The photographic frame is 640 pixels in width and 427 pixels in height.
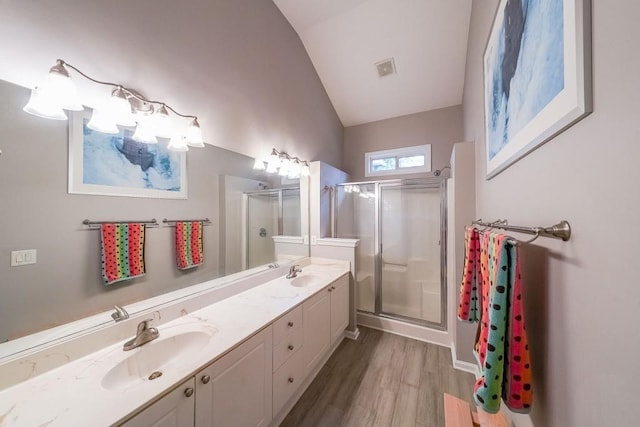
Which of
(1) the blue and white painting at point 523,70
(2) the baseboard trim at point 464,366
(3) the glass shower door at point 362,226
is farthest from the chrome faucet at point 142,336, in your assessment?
(2) the baseboard trim at point 464,366

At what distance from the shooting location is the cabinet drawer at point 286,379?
1320 millimetres

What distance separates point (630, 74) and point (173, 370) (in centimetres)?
153

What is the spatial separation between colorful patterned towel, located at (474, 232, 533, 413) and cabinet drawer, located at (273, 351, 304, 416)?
42.3 inches

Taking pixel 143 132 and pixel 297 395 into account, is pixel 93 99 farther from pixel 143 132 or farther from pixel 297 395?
pixel 297 395

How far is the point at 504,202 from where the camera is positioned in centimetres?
112

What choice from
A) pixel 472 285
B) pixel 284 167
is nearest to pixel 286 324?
pixel 472 285

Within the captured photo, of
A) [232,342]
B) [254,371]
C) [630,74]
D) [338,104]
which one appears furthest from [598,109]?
[338,104]

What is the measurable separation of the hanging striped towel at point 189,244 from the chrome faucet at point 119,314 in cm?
33

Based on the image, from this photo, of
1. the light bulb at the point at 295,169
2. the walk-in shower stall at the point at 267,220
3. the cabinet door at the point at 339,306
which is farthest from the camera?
the light bulb at the point at 295,169

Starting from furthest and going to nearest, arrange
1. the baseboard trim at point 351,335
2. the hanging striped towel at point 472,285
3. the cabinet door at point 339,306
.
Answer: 1. the baseboard trim at point 351,335
2. the cabinet door at point 339,306
3. the hanging striped towel at point 472,285

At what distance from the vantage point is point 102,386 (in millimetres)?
834

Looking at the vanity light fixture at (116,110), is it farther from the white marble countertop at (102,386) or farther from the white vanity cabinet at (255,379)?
the white vanity cabinet at (255,379)

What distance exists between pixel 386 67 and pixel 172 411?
3.34 meters

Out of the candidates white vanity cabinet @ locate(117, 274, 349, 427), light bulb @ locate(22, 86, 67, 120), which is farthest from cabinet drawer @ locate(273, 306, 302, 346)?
light bulb @ locate(22, 86, 67, 120)
